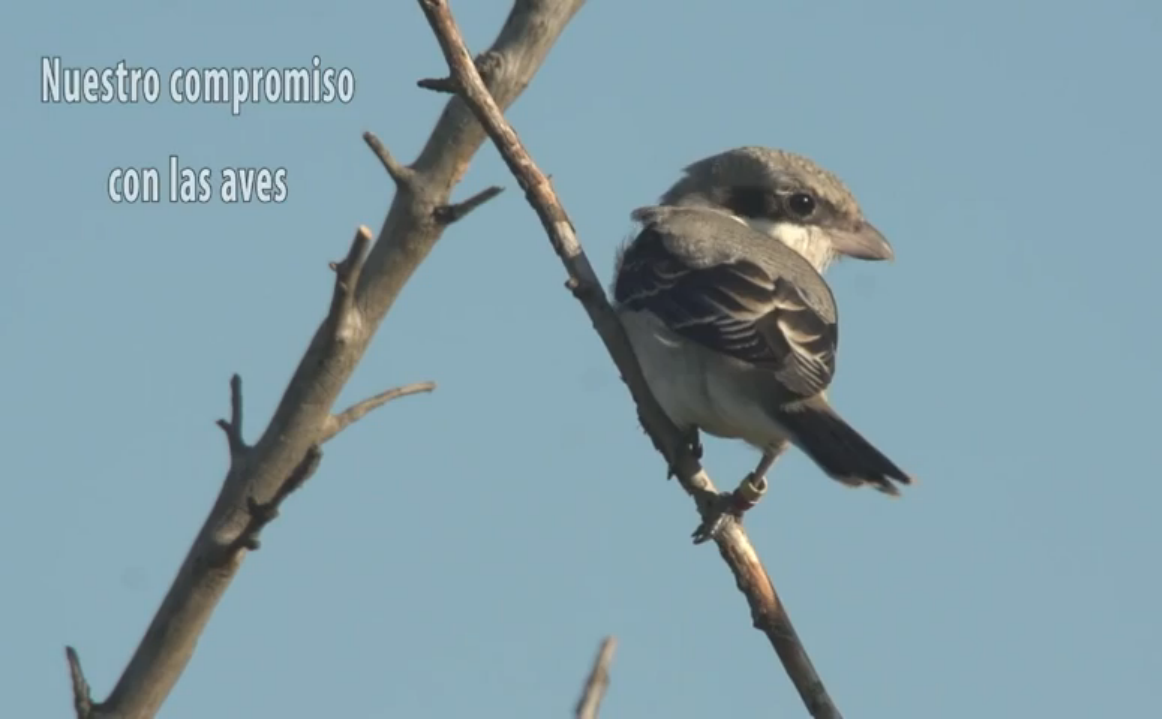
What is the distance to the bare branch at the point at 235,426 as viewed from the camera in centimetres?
350

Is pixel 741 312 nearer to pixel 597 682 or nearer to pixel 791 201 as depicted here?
pixel 791 201

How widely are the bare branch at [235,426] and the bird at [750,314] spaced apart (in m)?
1.26

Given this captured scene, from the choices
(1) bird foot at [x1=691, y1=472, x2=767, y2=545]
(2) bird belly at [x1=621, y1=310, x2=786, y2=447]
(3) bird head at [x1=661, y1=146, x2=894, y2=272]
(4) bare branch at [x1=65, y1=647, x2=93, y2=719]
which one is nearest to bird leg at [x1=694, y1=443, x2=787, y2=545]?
(1) bird foot at [x1=691, y1=472, x2=767, y2=545]

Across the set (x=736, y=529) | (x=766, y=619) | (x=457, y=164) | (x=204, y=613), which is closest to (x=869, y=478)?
(x=736, y=529)

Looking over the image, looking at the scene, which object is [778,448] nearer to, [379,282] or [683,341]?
[683,341]

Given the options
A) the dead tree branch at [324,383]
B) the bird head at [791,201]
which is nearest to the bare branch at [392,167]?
the dead tree branch at [324,383]

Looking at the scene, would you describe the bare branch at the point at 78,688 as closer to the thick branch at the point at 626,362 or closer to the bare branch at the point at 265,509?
the bare branch at the point at 265,509

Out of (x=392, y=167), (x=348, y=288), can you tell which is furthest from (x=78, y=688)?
(x=392, y=167)

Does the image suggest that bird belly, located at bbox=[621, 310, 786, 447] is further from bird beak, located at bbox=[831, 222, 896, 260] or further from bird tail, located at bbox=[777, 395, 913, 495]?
bird beak, located at bbox=[831, 222, 896, 260]

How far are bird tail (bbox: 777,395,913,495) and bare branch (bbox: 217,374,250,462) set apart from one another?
167 cm

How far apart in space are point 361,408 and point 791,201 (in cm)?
317

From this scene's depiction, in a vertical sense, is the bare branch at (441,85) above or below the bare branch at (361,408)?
above

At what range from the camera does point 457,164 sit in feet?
13.3

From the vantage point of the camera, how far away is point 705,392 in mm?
4992
